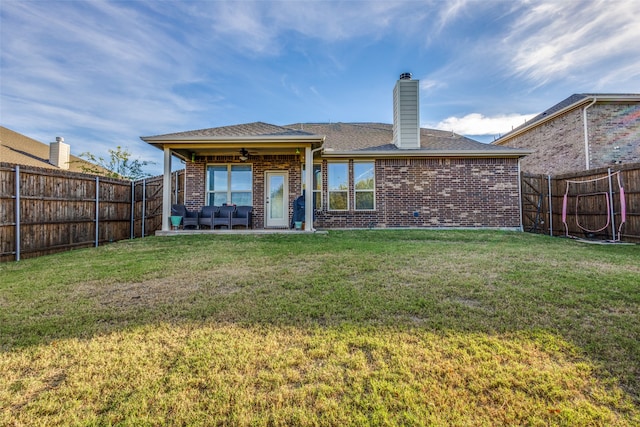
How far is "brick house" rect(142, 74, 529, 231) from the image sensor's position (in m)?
10.2

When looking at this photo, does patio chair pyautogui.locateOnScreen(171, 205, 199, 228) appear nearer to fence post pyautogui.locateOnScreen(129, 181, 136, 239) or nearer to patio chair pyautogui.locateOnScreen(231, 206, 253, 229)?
patio chair pyautogui.locateOnScreen(231, 206, 253, 229)

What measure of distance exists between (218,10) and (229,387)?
949cm

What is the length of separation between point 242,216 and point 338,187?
3384mm

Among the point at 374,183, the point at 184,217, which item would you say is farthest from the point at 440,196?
the point at 184,217

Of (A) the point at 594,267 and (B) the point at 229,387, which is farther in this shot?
(A) the point at 594,267

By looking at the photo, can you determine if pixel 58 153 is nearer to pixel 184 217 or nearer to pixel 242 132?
pixel 184 217

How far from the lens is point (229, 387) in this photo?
5.45ft

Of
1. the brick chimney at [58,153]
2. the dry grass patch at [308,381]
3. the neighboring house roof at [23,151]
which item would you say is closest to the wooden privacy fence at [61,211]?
the dry grass patch at [308,381]

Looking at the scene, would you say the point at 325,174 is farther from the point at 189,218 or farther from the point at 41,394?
the point at 41,394

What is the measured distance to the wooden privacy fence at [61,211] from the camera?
6113 mm

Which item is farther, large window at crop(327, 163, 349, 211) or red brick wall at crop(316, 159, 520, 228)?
large window at crop(327, 163, 349, 211)

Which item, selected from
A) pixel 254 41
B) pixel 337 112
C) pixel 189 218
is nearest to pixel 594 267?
pixel 189 218

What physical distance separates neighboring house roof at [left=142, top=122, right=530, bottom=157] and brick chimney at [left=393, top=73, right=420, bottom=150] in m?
0.43

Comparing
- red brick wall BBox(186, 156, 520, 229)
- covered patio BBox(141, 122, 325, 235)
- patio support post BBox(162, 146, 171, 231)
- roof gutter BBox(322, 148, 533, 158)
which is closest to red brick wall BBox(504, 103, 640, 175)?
roof gutter BBox(322, 148, 533, 158)
